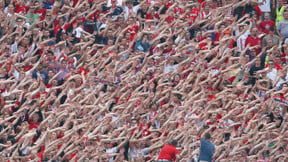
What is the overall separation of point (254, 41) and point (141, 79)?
155 inches

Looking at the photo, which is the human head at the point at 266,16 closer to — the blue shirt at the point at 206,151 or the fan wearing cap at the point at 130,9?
the fan wearing cap at the point at 130,9

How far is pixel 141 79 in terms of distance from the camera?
3412 centimetres

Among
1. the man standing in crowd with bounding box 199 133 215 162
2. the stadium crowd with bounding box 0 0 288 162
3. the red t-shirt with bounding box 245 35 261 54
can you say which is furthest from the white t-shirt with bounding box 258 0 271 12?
the man standing in crowd with bounding box 199 133 215 162

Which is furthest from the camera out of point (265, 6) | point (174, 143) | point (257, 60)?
point (265, 6)

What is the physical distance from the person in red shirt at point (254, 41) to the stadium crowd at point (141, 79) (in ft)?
0.15

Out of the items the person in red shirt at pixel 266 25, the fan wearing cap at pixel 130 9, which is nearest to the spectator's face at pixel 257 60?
the person in red shirt at pixel 266 25

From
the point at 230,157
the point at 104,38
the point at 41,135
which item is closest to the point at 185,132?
the point at 230,157

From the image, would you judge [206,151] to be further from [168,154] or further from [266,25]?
[266,25]

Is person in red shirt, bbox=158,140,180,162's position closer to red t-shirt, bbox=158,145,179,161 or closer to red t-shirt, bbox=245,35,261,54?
red t-shirt, bbox=158,145,179,161

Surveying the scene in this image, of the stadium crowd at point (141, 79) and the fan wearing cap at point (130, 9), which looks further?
the fan wearing cap at point (130, 9)

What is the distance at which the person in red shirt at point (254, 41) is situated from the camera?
115 feet

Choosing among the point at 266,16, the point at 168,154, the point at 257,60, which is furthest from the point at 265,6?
the point at 168,154

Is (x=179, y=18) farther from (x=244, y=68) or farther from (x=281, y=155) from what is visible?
(x=281, y=155)

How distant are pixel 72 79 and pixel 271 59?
6142 millimetres
